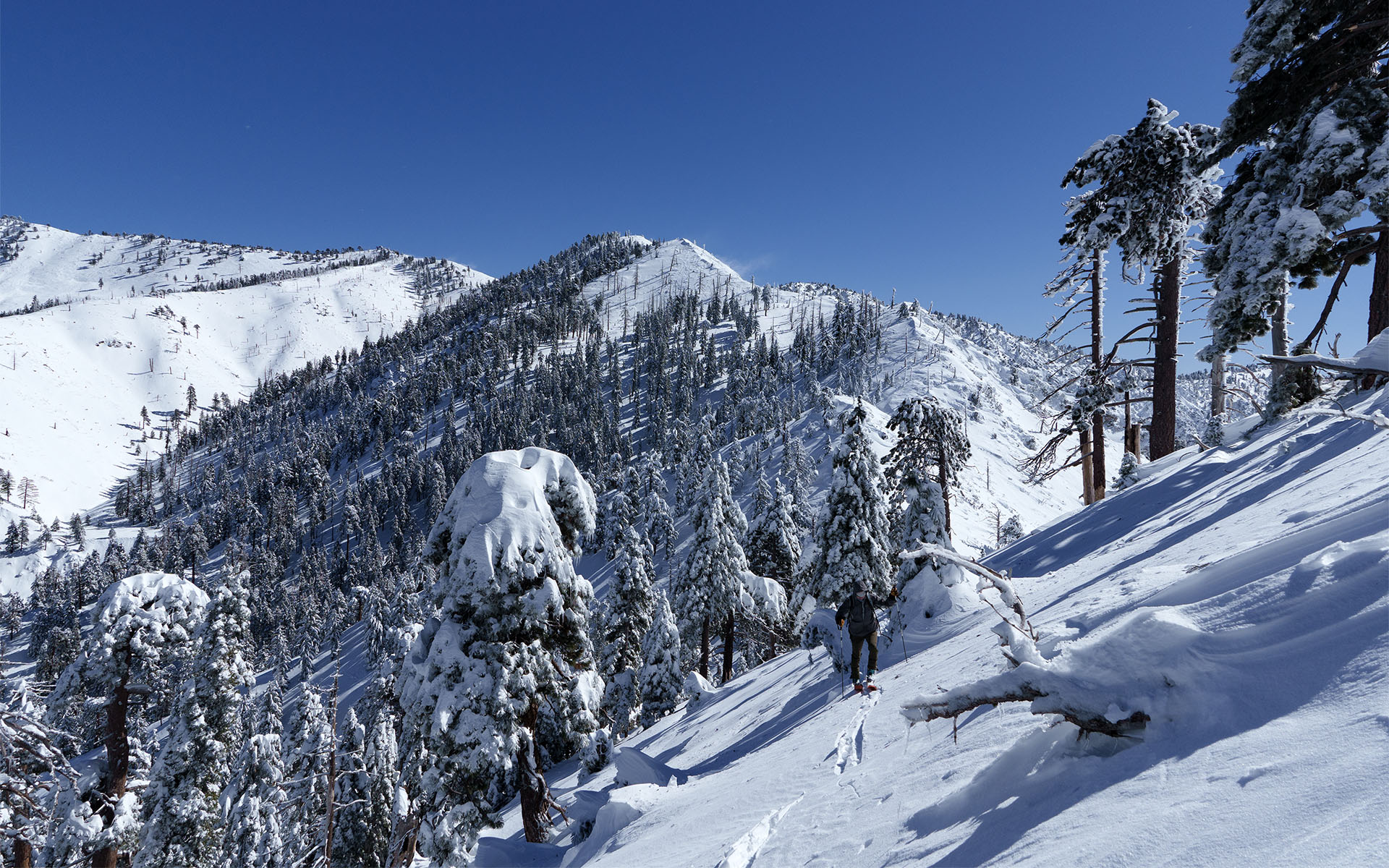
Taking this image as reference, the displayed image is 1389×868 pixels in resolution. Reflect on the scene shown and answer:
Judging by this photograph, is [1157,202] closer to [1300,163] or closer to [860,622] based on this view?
[1300,163]

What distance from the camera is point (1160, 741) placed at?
2834 millimetres

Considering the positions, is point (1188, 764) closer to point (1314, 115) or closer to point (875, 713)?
point (875, 713)

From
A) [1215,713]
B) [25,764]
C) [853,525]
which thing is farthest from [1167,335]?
[25,764]

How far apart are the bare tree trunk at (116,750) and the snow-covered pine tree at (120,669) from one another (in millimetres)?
17

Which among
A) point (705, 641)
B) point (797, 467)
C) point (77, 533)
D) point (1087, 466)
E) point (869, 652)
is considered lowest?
point (705, 641)

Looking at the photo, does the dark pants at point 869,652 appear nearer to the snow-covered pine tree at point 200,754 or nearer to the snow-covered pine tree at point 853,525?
the snow-covered pine tree at point 853,525

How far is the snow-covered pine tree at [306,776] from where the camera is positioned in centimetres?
2231

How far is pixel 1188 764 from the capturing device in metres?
2.57

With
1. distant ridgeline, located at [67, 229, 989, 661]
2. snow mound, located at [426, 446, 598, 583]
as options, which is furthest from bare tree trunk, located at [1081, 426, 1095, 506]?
distant ridgeline, located at [67, 229, 989, 661]

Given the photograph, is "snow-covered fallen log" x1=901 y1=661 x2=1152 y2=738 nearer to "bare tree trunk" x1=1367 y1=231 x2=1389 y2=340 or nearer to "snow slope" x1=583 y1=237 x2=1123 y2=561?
"bare tree trunk" x1=1367 y1=231 x2=1389 y2=340

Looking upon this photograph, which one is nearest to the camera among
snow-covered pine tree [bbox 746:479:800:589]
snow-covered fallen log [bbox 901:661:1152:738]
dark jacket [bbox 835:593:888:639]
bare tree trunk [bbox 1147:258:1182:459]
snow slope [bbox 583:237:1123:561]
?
snow-covered fallen log [bbox 901:661:1152:738]

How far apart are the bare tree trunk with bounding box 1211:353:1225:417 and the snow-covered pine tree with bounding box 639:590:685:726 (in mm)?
21163

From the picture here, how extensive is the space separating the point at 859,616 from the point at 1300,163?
27.6 ft

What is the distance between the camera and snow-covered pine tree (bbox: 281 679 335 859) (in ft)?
73.2
